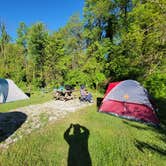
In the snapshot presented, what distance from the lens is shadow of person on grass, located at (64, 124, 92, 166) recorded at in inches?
137

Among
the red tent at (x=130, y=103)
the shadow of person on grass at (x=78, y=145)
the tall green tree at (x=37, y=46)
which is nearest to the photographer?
the shadow of person on grass at (x=78, y=145)

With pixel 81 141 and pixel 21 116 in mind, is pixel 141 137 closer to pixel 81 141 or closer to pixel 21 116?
pixel 81 141

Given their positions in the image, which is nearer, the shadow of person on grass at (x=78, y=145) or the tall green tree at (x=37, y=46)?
the shadow of person on grass at (x=78, y=145)

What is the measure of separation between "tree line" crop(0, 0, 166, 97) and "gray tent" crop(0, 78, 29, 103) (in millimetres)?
8971

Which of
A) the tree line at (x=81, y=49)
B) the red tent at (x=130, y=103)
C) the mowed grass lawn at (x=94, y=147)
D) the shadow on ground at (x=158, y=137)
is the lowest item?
the shadow on ground at (x=158, y=137)

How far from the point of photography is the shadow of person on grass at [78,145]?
3.47 metres

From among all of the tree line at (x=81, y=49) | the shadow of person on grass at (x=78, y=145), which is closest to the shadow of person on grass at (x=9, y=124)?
the shadow of person on grass at (x=78, y=145)

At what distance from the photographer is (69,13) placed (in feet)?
80.2

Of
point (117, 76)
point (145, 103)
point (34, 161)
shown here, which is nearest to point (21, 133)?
point (34, 161)

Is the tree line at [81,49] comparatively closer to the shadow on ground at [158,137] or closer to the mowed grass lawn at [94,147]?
the shadow on ground at [158,137]

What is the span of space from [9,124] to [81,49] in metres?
18.5

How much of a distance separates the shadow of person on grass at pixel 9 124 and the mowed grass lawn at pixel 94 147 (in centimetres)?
74

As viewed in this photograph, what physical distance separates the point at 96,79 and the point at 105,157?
591 inches

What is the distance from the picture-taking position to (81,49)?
2311 centimetres
